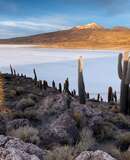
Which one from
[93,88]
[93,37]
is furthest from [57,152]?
[93,37]

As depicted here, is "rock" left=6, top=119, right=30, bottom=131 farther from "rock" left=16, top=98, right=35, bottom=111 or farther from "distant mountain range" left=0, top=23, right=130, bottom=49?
"distant mountain range" left=0, top=23, right=130, bottom=49

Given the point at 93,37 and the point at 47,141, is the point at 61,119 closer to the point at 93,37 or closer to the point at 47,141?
the point at 47,141

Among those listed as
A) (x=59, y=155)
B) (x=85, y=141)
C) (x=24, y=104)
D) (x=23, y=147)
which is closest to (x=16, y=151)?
(x=23, y=147)

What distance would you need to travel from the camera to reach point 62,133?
8.56 meters

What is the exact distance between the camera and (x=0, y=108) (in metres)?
12.7

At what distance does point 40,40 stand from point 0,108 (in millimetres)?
170235

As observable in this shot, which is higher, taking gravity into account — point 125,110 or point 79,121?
point 79,121

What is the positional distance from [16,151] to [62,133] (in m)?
3.86

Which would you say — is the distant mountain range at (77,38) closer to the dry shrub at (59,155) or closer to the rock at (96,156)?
the dry shrub at (59,155)

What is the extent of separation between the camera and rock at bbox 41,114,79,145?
8.25 meters

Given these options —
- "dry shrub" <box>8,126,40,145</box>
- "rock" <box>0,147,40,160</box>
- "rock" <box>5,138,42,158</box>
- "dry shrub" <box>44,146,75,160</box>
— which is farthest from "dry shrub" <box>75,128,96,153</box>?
"rock" <box>0,147,40,160</box>

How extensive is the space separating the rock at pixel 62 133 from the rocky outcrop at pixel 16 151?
2.56 meters

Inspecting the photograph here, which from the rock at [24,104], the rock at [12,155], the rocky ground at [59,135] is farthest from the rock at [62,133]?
the rock at [24,104]

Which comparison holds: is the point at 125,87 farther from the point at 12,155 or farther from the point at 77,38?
the point at 77,38
